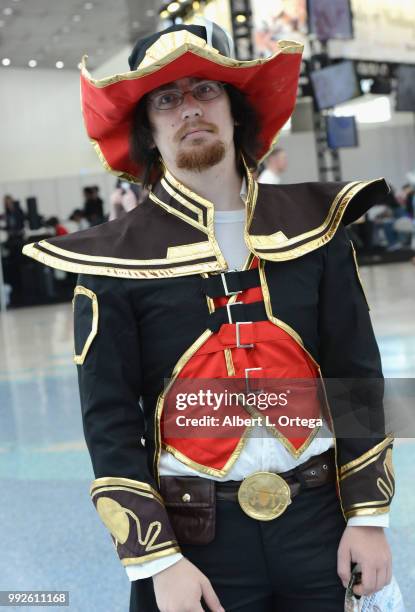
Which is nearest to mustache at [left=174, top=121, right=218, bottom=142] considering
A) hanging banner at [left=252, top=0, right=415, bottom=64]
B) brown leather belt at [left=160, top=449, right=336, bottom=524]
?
brown leather belt at [left=160, top=449, right=336, bottom=524]

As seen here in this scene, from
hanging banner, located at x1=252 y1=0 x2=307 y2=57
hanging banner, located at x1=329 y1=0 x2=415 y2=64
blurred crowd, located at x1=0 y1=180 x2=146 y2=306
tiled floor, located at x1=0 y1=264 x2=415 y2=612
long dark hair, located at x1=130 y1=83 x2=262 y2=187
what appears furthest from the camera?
blurred crowd, located at x1=0 y1=180 x2=146 y2=306

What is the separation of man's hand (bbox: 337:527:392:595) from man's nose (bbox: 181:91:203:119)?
72 cm

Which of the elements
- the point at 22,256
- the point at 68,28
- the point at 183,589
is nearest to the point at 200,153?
the point at 183,589

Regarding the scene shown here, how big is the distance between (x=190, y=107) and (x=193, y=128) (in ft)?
0.13

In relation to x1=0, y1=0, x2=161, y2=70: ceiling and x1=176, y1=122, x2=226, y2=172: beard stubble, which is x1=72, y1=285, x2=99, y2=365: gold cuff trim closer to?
x1=176, y1=122, x2=226, y2=172: beard stubble

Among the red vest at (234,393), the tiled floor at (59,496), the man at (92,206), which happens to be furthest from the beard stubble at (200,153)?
the man at (92,206)

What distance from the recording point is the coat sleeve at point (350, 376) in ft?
4.51

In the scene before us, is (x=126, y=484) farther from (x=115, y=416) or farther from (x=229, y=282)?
(x=229, y=282)

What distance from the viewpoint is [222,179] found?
57.0 inches

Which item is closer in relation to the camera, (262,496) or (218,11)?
(262,496)

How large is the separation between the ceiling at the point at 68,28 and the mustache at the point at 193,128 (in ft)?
45.4

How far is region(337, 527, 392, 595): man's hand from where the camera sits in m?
1.30

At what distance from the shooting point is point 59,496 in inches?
135

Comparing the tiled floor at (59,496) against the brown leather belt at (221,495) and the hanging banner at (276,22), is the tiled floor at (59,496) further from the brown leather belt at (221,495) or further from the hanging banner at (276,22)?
the hanging banner at (276,22)
